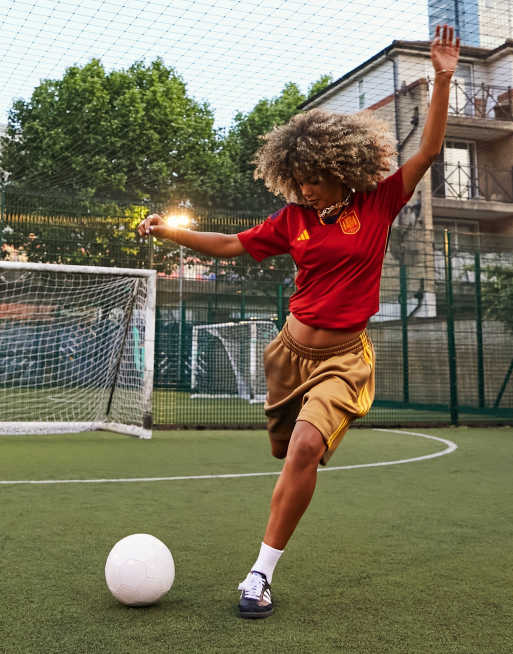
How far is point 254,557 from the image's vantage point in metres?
3.29

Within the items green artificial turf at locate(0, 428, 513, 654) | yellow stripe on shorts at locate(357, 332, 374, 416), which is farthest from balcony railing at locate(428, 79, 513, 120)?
yellow stripe on shorts at locate(357, 332, 374, 416)

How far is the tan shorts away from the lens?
2.75 meters

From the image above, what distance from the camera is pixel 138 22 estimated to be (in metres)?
9.52

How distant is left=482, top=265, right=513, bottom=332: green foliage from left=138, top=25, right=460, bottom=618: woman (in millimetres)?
8852

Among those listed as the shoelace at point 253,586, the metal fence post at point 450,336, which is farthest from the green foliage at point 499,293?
the shoelace at point 253,586

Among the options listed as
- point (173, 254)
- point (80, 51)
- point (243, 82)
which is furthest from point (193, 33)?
point (173, 254)

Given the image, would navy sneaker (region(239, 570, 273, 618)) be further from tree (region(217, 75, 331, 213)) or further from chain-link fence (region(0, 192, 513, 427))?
tree (region(217, 75, 331, 213))

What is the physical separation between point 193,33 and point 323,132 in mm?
7938

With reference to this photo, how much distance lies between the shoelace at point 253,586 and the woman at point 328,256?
0.43 feet

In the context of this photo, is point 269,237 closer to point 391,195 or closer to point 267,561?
point 391,195

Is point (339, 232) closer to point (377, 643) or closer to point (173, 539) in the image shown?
point (377, 643)

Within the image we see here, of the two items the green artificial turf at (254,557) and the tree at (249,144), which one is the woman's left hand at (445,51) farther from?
the tree at (249,144)

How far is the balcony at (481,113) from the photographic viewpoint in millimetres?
21219

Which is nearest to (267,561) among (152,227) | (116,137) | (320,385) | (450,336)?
(320,385)
